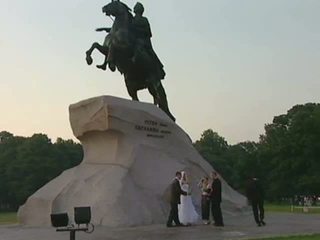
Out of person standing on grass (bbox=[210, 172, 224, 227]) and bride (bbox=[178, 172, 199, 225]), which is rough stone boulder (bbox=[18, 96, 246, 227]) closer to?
bride (bbox=[178, 172, 199, 225])

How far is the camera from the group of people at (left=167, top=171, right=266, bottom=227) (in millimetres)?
17375

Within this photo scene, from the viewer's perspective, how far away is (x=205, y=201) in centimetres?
1892

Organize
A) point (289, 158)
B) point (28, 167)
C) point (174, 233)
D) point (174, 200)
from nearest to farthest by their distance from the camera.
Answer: point (174, 233) → point (174, 200) → point (28, 167) → point (289, 158)

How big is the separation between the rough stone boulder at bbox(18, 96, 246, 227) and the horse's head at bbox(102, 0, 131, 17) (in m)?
4.42

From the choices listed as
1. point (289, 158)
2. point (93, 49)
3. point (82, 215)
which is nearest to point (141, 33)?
point (93, 49)

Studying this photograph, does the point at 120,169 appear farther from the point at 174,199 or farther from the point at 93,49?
the point at 93,49

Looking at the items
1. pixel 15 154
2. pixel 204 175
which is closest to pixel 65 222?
pixel 204 175

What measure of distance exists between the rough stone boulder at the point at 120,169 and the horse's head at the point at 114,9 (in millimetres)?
4419

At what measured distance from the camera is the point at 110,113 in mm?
19969

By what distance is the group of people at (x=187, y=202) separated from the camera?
17.4 metres

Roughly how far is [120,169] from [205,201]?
2980 mm

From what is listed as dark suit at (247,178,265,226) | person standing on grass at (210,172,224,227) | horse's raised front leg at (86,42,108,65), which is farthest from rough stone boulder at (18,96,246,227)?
horse's raised front leg at (86,42,108,65)

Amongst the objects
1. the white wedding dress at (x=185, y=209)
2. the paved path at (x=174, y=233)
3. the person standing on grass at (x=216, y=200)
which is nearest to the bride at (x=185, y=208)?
the white wedding dress at (x=185, y=209)

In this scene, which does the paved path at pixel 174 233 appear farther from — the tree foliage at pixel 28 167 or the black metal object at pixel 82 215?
the tree foliage at pixel 28 167
